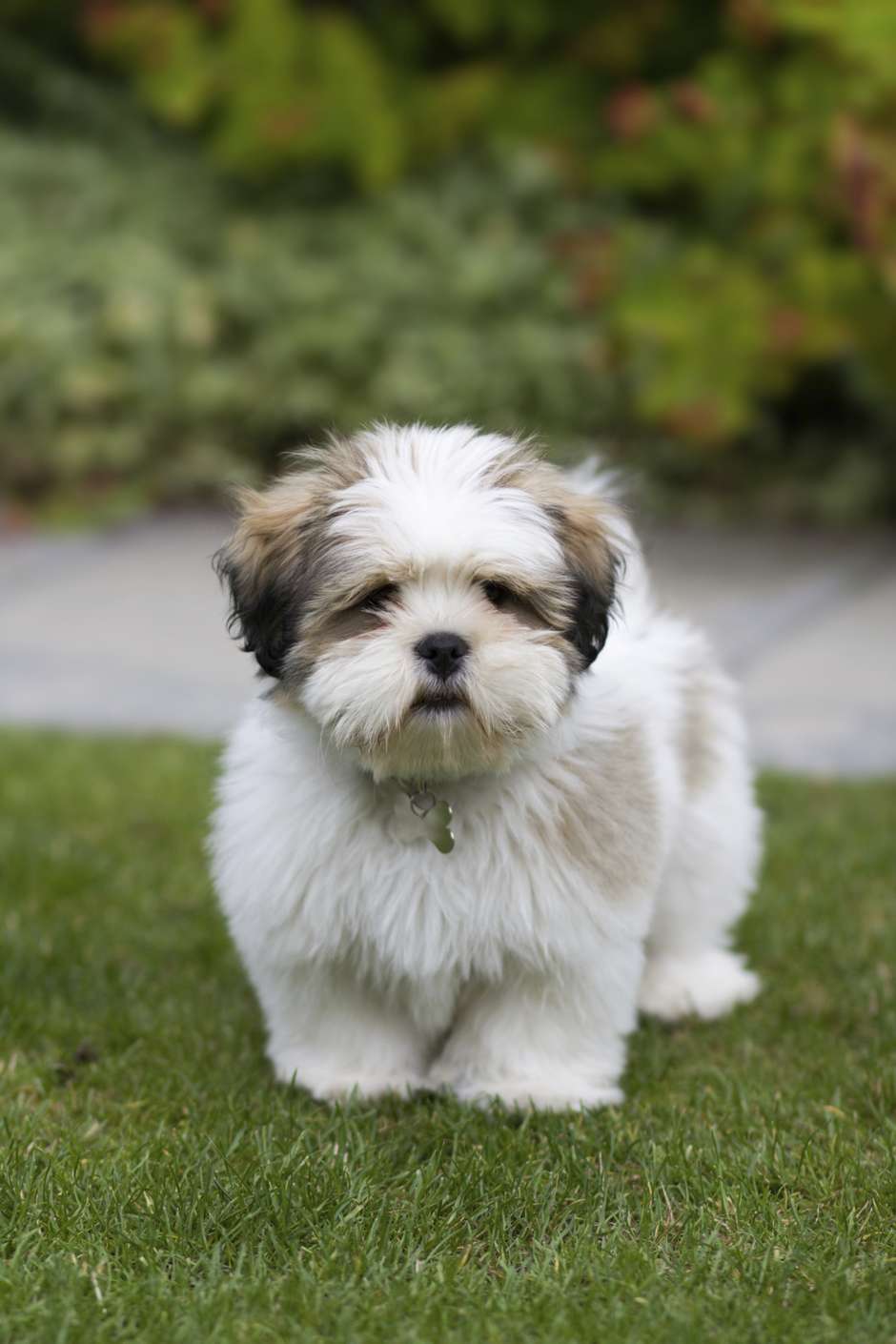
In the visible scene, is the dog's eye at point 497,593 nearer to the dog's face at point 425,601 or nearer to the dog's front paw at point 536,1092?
the dog's face at point 425,601

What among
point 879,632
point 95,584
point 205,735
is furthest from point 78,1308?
point 95,584

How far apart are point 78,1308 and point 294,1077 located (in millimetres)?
876

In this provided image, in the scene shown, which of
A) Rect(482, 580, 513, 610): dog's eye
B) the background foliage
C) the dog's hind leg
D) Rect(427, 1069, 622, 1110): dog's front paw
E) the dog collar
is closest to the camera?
Rect(482, 580, 513, 610): dog's eye

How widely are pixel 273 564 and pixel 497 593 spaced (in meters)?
0.40

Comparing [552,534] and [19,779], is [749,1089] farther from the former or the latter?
[19,779]

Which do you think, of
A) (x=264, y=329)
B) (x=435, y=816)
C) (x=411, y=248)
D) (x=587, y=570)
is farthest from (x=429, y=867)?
(x=411, y=248)

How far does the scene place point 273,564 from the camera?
9.76 feet

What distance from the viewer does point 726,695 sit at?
3.86m

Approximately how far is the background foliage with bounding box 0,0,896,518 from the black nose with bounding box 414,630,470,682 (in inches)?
240

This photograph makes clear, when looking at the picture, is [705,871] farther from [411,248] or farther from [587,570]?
[411,248]

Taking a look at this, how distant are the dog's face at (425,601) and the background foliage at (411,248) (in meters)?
5.85

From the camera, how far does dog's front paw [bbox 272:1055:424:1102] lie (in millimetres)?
3258

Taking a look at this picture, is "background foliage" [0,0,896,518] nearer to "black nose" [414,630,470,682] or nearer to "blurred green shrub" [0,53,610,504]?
"blurred green shrub" [0,53,610,504]

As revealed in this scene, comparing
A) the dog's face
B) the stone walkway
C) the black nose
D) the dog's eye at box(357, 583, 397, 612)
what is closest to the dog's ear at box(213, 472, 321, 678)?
the dog's face
